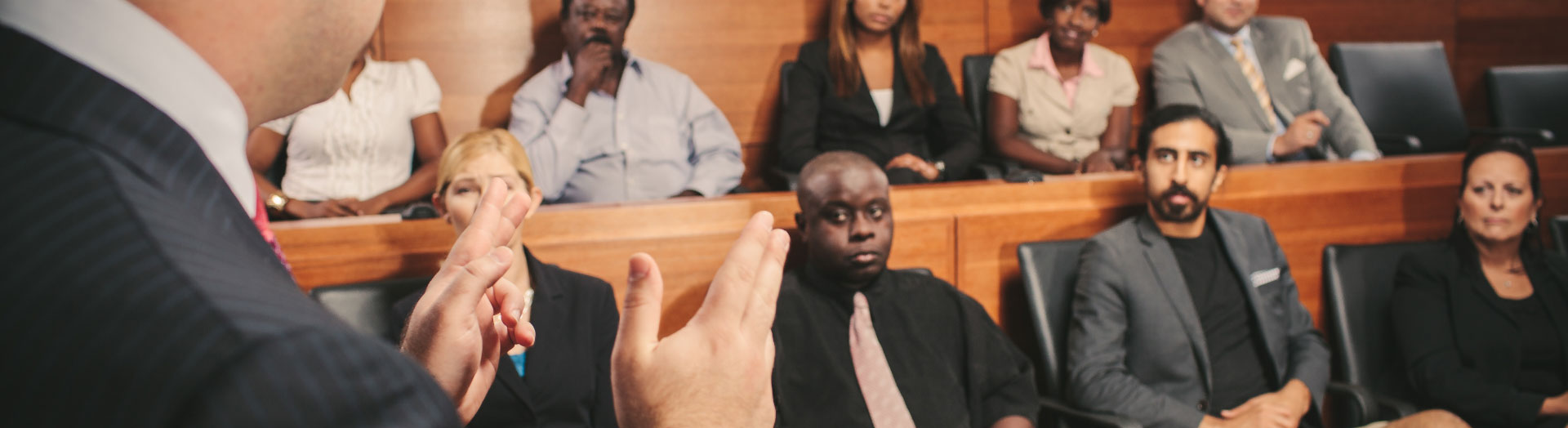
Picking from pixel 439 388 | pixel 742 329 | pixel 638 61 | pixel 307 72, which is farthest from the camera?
pixel 638 61

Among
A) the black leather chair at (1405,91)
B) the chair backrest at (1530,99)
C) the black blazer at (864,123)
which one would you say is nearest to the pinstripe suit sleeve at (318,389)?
the black blazer at (864,123)

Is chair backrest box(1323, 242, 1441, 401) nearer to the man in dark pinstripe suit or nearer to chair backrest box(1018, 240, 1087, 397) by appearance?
chair backrest box(1018, 240, 1087, 397)

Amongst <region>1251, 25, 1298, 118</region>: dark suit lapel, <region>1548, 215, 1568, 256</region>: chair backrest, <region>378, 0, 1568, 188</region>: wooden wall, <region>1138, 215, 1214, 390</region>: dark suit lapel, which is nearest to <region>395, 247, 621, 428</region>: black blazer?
<region>1138, 215, 1214, 390</region>: dark suit lapel

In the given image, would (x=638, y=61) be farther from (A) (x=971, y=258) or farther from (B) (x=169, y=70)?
(B) (x=169, y=70)

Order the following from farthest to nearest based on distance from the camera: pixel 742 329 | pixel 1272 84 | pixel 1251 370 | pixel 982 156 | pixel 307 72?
pixel 1272 84
pixel 982 156
pixel 1251 370
pixel 742 329
pixel 307 72

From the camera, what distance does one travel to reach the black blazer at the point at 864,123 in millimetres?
2854

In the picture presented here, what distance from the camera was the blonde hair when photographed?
69.9 inches

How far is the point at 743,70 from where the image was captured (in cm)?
345

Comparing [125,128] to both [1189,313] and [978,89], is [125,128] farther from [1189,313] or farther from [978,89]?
[978,89]

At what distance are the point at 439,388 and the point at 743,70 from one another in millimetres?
3177

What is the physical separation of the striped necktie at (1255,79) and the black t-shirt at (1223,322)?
1.28m

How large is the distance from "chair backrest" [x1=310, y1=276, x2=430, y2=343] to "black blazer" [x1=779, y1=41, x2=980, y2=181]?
4.35ft

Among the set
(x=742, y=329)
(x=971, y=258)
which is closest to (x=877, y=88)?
(x=971, y=258)

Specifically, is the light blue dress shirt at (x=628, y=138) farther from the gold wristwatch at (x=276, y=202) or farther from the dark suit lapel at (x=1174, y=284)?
the dark suit lapel at (x=1174, y=284)
